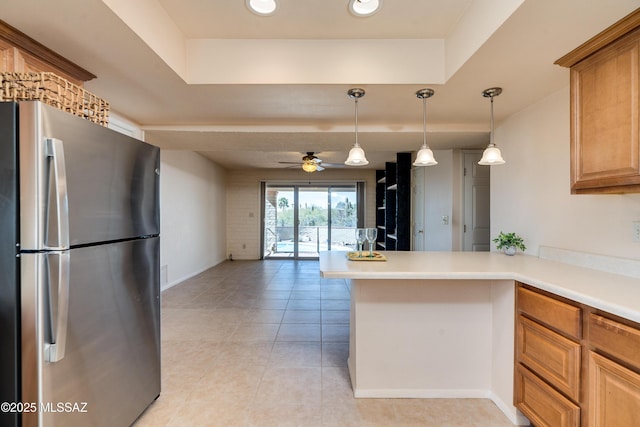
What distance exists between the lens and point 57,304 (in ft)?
3.70

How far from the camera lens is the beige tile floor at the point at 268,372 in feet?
5.80

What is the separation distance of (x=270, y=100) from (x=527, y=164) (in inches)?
84.2

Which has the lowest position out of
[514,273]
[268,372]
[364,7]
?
[268,372]

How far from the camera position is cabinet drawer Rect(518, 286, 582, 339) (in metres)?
1.30

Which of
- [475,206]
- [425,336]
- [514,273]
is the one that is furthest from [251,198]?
[514,273]

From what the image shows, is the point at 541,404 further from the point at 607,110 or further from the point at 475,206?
the point at 475,206

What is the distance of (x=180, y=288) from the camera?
462 cm

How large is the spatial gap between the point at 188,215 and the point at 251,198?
97.4 inches

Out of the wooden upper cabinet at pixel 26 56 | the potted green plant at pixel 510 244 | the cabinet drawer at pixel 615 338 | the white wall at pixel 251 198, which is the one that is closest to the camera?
the cabinet drawer at pixel 615 338

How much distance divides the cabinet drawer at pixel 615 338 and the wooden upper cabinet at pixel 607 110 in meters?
0.63

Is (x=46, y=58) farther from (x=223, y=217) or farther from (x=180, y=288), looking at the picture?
(x=223, y=217)

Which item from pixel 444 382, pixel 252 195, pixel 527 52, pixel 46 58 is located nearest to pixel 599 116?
pixel 527 52

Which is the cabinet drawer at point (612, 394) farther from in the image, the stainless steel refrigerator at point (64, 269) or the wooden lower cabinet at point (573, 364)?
the stainless steel refrigerator at point (64, 269)

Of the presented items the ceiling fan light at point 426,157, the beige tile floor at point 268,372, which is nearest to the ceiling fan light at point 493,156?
the ceiling fan light at point 426,157
